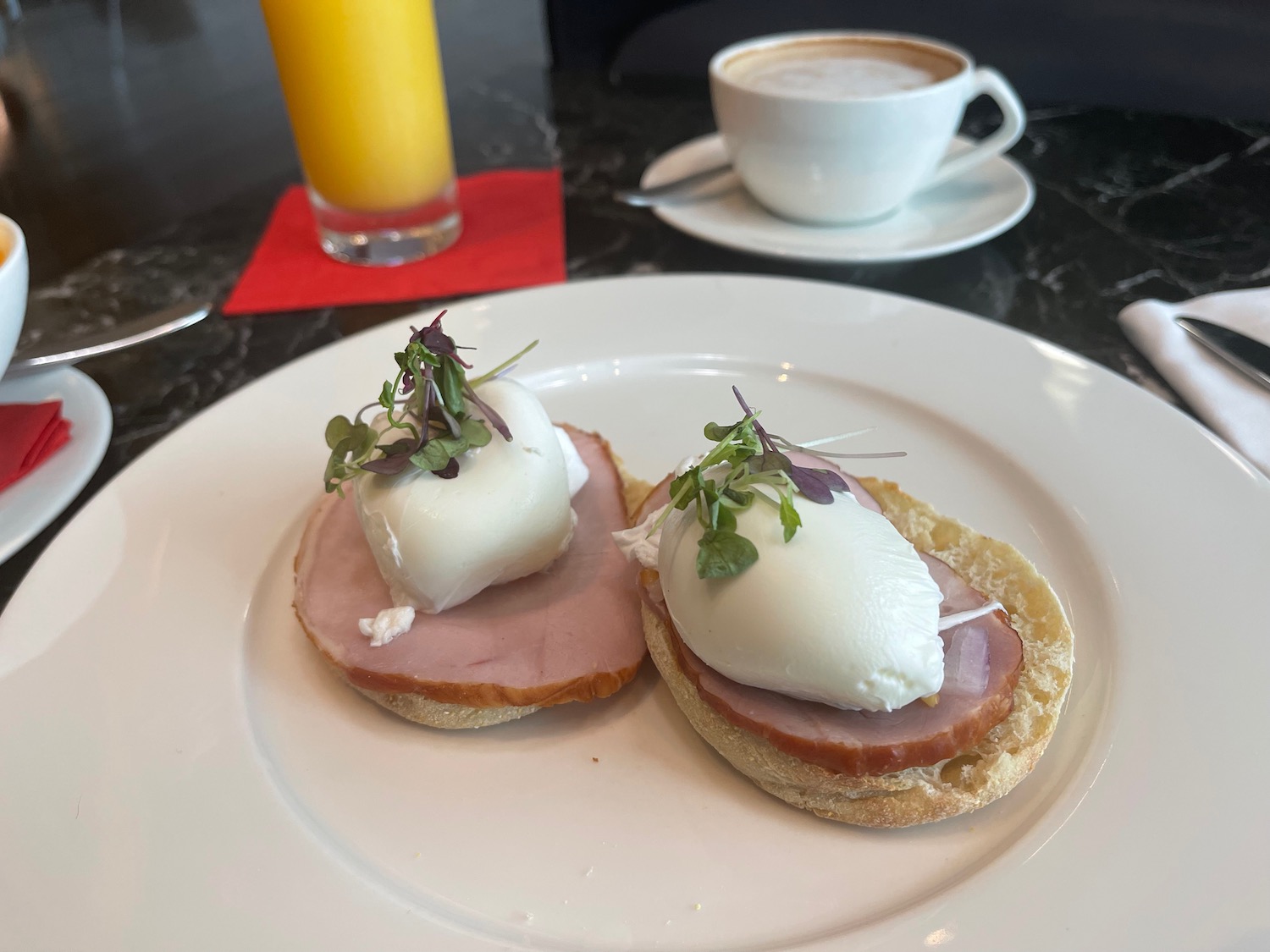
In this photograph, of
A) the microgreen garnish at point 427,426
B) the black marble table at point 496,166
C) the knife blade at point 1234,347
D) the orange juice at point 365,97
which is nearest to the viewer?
the microgreen garnish at point 427,426

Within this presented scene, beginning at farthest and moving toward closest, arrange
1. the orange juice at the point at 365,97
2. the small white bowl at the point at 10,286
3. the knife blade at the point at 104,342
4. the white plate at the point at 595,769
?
1. the orange juice at the point at 365,97
2. the knife blade at the point at 104,342
3. the small white bowl at the point at 10,286
4. the white plate at the point at 595,769

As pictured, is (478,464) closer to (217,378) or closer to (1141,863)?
(1141,863)

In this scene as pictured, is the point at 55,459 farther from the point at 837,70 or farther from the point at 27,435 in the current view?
the point at 837,70

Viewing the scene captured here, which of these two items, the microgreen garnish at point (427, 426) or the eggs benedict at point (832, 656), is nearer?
the eggs benedict at point (832, 656)

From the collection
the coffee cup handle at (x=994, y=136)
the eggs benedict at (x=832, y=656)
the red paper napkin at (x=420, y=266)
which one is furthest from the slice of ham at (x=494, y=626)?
the coffee cup handle at (x=994, y=136)

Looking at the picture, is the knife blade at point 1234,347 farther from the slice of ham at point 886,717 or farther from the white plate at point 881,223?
the slice of ham at point 886,717

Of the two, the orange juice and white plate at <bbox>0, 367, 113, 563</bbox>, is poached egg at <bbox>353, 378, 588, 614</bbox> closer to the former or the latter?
white plate at <bbox>0, 367, 113, 563</bbox>
